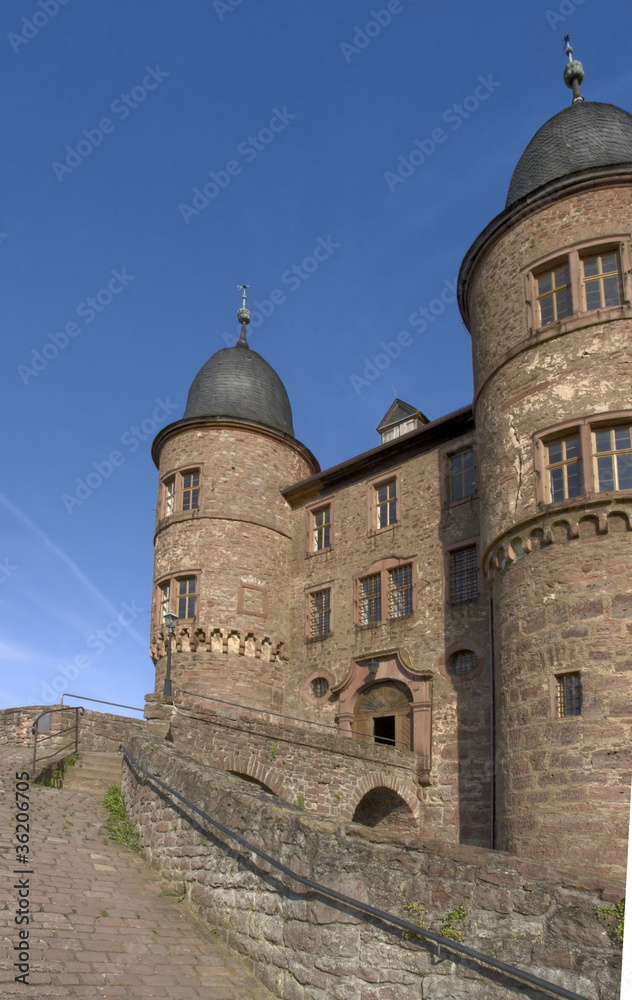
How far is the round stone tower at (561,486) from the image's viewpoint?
1296 centimetres

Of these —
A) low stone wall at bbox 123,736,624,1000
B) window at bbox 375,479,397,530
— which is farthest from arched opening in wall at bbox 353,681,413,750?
low stone wall at bbox 123,736,624,1000

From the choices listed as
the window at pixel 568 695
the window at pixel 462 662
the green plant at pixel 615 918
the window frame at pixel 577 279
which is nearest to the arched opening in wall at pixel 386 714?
the window at pixel 462 662

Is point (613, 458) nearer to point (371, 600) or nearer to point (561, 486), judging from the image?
point (561, 486)

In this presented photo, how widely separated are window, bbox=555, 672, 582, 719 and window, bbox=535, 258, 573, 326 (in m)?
6.42

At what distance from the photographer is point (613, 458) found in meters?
14.2

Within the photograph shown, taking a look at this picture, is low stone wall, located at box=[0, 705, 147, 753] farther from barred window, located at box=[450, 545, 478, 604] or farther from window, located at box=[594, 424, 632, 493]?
window, located at box=[594, 424, 632, 493]

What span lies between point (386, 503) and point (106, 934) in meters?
16.9

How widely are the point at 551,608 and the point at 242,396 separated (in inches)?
603

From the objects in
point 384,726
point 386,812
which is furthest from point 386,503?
point 386,812

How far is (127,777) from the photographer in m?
11.8

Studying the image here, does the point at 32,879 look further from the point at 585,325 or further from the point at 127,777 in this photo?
the point at 585,325

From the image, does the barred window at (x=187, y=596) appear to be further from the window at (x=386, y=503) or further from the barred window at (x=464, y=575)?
the barred window at (x=464, y=575)

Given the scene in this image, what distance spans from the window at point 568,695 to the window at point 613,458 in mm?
3016

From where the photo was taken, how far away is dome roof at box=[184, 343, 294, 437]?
26797 mm
